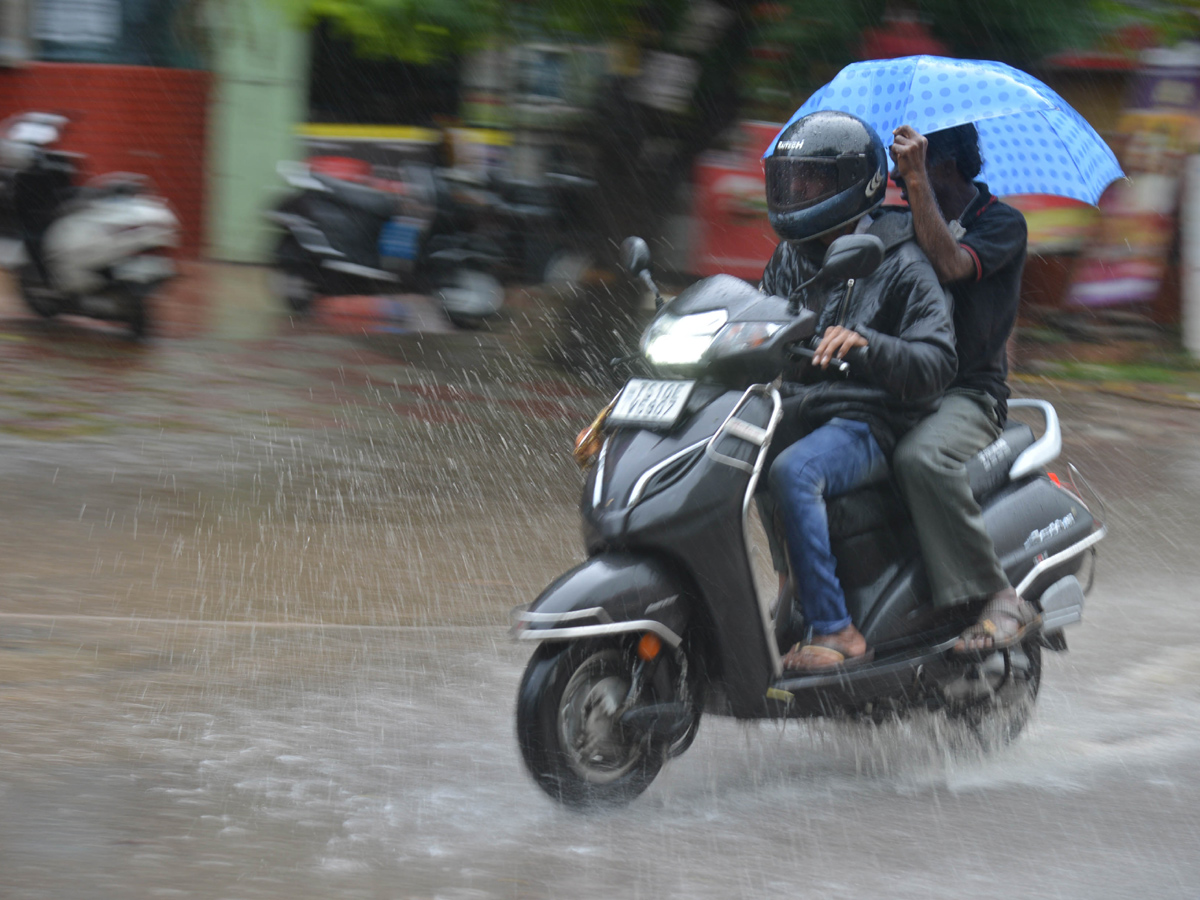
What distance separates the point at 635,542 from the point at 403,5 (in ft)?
15.1

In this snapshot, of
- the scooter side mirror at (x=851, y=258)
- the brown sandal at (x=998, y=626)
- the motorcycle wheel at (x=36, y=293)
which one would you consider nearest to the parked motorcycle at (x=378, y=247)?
the motorcycle wheel at (x=36, y=293)

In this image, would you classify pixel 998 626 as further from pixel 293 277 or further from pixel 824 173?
pixel 293 277

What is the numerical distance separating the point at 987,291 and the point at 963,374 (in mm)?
244

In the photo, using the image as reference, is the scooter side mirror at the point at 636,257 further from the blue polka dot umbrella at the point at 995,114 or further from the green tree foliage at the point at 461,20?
the green tree foliage at the point at 461,20

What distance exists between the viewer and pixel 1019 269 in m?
4.30

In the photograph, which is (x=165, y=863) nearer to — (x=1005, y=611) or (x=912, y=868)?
(x=912, y=868)

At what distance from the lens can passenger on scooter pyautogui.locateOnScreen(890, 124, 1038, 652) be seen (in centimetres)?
408

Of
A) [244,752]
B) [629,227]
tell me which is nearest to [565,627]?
[244,752]

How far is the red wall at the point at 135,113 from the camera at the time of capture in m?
13.8

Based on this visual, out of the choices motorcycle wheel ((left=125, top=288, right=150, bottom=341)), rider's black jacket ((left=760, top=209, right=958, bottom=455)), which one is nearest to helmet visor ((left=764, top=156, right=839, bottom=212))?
rider's black jacket ((left=760, top=209, right=958, bottom=455))

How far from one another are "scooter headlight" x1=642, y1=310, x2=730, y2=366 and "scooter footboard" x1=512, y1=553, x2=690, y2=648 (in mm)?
524

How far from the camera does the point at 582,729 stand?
3725 mm

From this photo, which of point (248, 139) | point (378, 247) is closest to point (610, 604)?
point (378, 247)

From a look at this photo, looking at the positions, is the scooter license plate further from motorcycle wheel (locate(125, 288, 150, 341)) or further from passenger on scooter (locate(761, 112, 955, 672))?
motorcycle wheel (locate(125, 288, 150, 341))
